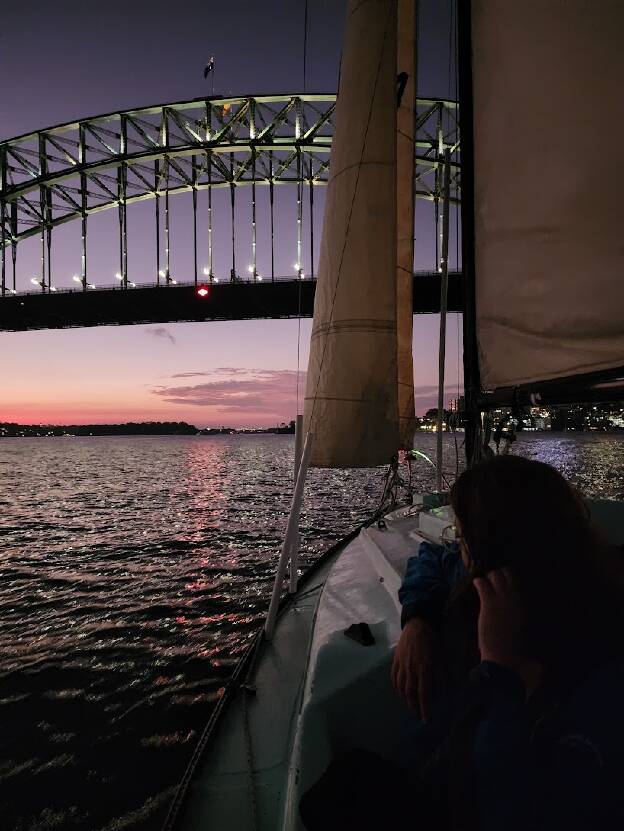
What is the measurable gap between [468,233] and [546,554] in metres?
3.14

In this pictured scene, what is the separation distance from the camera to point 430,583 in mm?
1848

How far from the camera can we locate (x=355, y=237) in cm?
434

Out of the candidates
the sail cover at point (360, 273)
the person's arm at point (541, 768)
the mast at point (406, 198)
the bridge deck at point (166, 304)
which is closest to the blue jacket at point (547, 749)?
the person's arm at point (541, 768)

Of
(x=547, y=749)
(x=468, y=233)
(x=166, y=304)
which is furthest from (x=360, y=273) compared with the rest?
(x=166, y=304)

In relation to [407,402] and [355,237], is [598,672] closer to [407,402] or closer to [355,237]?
[355,237]

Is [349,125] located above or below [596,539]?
above

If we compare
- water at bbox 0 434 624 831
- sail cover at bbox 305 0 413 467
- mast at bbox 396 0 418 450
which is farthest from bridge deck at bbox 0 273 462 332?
sail cover at bbox 305 0 413 467

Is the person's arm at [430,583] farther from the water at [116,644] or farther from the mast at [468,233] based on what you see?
the water at [116,644]

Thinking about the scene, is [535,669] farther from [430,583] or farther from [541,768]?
[430,583]

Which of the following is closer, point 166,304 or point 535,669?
point 535,669

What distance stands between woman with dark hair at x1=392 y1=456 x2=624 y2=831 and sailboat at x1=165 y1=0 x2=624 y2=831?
0.92 meters

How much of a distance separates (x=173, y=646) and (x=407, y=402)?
17.2 ft

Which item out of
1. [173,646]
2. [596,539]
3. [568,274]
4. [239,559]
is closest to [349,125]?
[568,274]

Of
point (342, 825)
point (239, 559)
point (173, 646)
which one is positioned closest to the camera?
point (342, 825)
